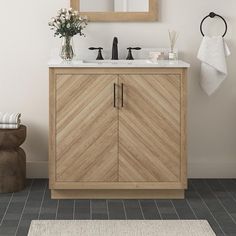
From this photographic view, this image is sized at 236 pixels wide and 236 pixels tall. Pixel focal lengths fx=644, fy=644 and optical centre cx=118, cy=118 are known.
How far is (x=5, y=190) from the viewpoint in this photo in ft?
14.7

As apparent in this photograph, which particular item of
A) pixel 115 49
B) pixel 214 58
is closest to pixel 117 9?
pixel 115 49

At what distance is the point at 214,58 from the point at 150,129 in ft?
2.61

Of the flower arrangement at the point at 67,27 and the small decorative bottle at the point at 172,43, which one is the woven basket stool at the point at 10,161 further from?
the small decorative bottle at the point at 172,43

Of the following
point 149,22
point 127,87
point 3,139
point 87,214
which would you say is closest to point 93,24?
point 149,22

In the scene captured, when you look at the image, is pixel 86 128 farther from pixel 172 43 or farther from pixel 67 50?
pixel 172 43

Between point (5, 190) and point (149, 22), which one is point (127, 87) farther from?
point (5, 190)

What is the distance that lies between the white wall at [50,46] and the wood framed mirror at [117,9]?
0.06 meters

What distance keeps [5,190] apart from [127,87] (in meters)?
1.12

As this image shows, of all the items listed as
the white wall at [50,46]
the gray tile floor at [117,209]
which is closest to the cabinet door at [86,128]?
the gray tile floor at [117,209]

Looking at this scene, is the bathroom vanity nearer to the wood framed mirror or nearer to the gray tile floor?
the gray tile floor

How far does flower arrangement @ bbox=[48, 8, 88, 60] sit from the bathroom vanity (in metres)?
0.29

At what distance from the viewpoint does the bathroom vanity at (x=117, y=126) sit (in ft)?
13.9

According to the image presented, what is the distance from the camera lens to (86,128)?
14.0ft

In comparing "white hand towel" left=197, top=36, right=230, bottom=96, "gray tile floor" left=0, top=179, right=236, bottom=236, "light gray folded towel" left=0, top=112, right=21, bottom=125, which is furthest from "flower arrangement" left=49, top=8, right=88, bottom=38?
"gray tile floor" left=0, top=179, right=236, bottom=236
